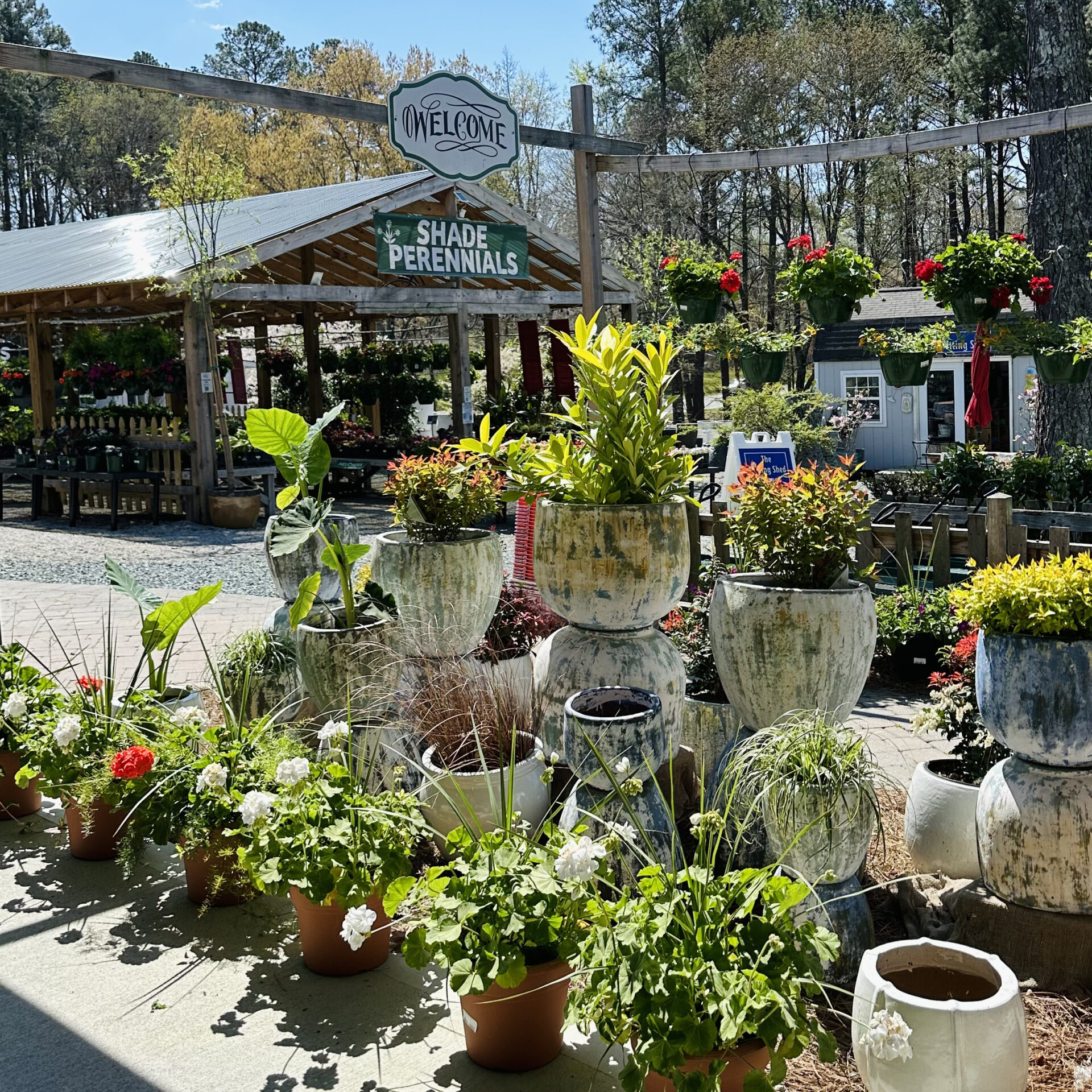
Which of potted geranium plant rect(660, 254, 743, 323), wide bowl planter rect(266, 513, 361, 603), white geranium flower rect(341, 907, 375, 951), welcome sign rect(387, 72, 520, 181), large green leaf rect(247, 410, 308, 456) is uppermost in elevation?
welcome sign rect(387, 72, 520, 181)

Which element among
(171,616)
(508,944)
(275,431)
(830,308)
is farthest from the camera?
(830,308)

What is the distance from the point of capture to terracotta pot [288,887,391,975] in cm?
309

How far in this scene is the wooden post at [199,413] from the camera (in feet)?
47.5

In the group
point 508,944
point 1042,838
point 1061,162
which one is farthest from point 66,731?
point 1061,162

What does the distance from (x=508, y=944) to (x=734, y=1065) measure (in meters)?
0.55

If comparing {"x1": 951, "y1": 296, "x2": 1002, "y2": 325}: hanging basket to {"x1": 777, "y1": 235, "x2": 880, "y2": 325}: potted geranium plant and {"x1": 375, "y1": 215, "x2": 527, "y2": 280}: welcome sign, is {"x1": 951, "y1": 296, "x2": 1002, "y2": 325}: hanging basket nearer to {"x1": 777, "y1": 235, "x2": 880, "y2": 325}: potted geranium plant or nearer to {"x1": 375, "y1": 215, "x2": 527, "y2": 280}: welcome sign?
{"x1": 777, "y1": 235, "x2": 880, "y2": 325}: potted geranium plant

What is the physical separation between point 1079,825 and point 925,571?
13.8 ft

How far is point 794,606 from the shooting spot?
3551mm

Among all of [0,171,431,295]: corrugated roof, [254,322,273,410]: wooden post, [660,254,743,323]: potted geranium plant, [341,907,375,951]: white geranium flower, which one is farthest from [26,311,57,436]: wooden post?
[341,907,375,951]: white geranium flower

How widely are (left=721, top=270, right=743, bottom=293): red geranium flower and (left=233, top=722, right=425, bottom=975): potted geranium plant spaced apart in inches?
169

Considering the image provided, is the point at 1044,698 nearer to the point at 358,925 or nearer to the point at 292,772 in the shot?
the point at 358,925

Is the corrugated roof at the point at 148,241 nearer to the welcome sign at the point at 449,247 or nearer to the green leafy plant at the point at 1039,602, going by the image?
the welcome sign at the point at 449,247

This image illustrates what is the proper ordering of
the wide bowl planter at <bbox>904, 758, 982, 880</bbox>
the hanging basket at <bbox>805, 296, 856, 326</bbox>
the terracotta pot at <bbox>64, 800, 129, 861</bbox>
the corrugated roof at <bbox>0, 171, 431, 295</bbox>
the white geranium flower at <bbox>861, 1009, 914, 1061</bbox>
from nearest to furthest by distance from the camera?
the white geranium flower at <bbox>861, 1009, 914, 1061</bbox> < the wide bowl planter at <bbox>904, 758, 982, 880</bbox> < the terracotta pot at <bbox>64, 800, 129, 861</bbox> < the hanging basket at <bbox>805, 296, 856, 326</bbox> < the corrugated roof at <bbox>0, 171, 431, 295</bbox>

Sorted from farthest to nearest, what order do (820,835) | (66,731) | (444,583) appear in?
(444,583) < (66,731) < (820,835)
